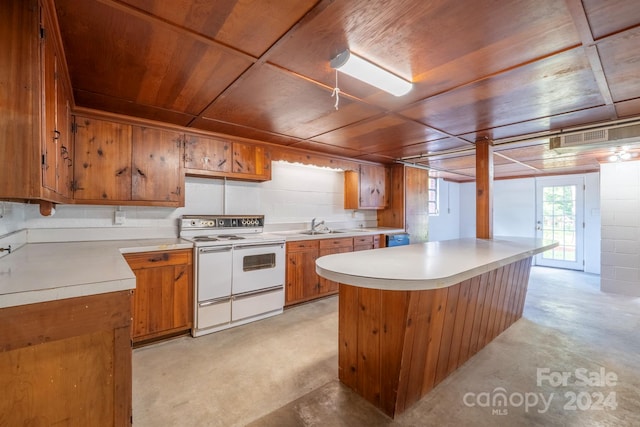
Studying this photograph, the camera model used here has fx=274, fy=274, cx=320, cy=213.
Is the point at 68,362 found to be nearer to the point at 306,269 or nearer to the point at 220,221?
Result: the point at 220,221

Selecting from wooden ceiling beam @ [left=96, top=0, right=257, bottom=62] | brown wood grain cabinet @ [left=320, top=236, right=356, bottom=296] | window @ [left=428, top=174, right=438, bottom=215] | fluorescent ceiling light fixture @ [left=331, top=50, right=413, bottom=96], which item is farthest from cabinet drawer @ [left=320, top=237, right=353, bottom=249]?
window @ [left=428, top=174, right=438, bottom=215]

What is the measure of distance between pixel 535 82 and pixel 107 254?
130 inches

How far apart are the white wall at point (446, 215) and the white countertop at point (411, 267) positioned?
190 inches

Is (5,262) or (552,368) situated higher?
(5,262)

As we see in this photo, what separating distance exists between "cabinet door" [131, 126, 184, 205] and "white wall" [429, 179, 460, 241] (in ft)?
19.5

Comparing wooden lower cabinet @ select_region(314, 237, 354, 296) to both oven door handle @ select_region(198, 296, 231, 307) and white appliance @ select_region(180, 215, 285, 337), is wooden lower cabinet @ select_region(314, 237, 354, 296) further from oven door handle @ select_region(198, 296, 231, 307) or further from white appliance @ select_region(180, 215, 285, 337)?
oven door handle @ select_region(198, 296, 231, 307)

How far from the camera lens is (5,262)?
157cm

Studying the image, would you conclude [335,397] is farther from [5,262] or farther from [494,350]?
[5,262]

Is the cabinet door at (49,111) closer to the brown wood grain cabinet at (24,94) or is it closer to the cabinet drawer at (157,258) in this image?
the brown wood grain cabinet at (24,94)

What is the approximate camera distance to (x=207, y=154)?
3162 mm

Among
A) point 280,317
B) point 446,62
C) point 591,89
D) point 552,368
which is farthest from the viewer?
point 280,317

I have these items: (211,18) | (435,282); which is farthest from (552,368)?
(211,18)

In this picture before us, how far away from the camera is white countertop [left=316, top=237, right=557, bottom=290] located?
1.39 meters

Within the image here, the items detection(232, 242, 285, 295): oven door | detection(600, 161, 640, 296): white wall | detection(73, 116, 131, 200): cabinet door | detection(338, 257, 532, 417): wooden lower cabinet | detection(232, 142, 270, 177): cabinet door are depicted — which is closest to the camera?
detection(338, 257, 532, 417): wooden lower cabinet
